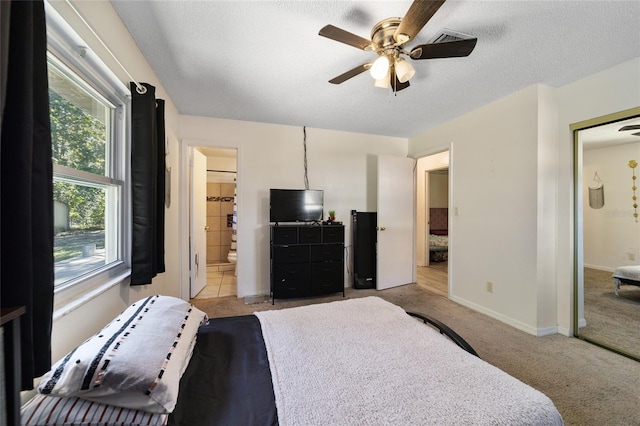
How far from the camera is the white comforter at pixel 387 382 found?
2.58 ft

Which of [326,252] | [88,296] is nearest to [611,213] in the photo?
[326,252]

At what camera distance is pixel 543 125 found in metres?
2.43

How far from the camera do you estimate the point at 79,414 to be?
0.70 meters

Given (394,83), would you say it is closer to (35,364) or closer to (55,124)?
(55,124)

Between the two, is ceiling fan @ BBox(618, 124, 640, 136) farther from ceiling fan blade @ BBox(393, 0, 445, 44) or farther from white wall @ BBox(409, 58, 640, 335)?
ceiling fan blade @ BBox(393, 0, 445, 44)

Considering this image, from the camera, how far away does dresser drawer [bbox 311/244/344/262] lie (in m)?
3.34

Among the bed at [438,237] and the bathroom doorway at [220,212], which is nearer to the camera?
the bathroom doorway at [220,212]

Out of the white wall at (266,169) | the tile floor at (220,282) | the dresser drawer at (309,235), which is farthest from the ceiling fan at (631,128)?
the tile floor at (220,282)

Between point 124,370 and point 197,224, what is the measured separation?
10.0 feet

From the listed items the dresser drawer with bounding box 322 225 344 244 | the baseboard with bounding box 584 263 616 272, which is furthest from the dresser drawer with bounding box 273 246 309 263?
the baseboard with bounding box 584 263 616 272

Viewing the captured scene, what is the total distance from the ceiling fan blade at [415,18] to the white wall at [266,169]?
2.32 m

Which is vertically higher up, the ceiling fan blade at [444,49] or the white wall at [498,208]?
the ceiling fan blade at [444,49]

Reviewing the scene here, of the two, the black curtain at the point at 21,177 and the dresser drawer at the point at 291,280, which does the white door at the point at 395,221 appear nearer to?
the dresser drawer at the point at 291,280

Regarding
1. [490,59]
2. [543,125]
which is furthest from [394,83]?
[543,125]
